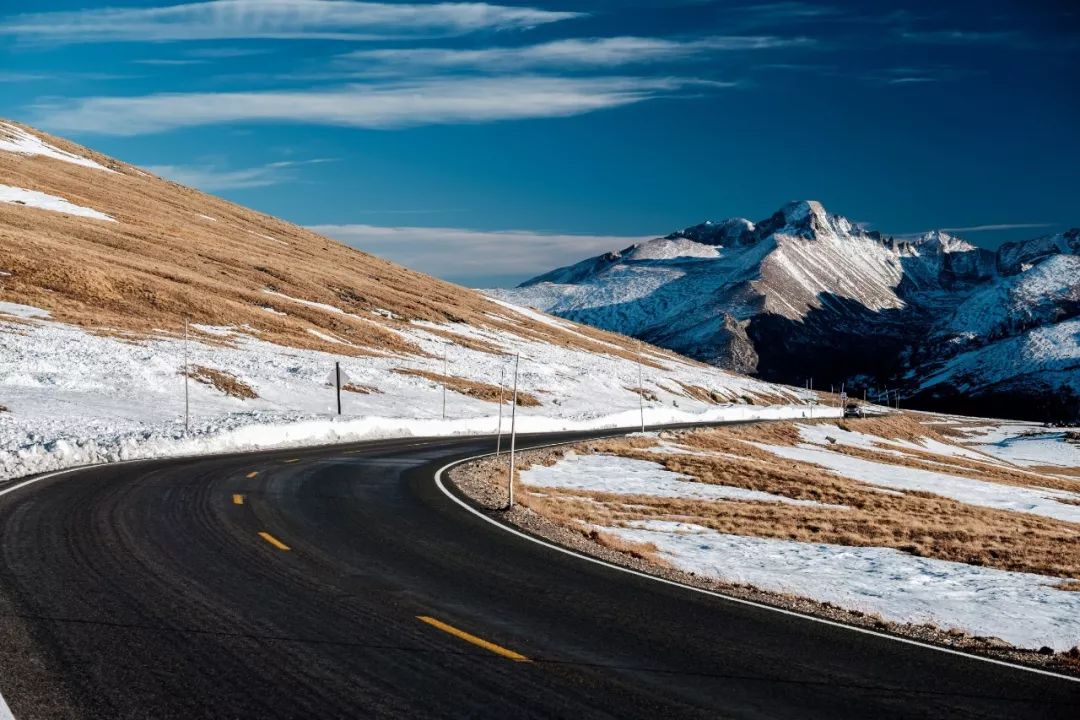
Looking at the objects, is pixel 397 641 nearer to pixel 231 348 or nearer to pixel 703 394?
pixel 231 348

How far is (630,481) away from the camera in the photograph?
105 ft

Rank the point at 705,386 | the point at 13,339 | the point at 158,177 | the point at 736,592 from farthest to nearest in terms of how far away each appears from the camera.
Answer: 1. the point at 158,177
2. the point at 705,386
3. the point at 13,339
4. the point at 736,592

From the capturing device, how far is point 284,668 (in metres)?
8.01

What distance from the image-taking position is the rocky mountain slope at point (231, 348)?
37938mm

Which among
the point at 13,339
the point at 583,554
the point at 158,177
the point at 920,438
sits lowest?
the point at 920,438

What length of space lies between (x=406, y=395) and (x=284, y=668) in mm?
53774

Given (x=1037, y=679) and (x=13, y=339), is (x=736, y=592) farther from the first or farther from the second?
(x=13, y=339)

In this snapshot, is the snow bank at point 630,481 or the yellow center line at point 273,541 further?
the snow bank at point 630,481

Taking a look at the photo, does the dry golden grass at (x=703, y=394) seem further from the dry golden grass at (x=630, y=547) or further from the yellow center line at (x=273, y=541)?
the yellow center line at (x=273, y=541)

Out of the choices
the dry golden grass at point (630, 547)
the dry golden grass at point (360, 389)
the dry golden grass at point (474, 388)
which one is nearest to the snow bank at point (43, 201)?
the dry golden grass at point (474, 388)

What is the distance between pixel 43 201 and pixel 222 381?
75.2 meters

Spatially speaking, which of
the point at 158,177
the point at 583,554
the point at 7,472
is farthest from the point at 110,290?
the point at 158,177

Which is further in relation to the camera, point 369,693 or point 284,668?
point 284,668

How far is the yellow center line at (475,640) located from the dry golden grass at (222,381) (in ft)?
142
